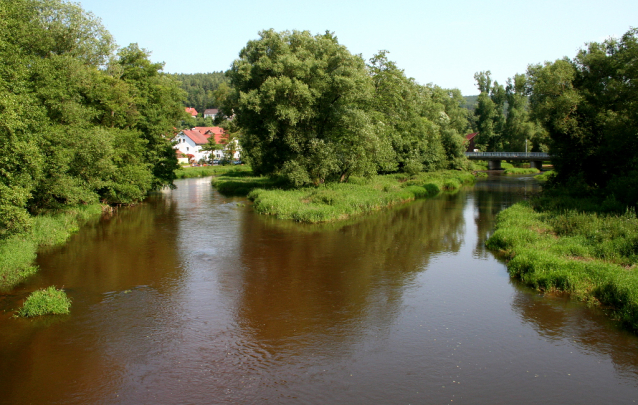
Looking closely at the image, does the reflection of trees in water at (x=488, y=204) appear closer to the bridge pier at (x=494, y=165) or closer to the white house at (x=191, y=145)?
the bridge pier at (x=494, y=165)

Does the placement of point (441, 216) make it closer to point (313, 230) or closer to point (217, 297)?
point (313, 230)

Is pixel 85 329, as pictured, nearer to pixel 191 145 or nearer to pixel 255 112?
pixel 255 112

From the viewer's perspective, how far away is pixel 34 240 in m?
19.4

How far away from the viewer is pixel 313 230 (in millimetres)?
25312

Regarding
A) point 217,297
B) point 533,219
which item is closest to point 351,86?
point 533,219

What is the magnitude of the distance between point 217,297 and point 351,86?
22655mm

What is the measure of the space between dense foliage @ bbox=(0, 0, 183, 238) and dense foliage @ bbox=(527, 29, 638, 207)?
91.7ft

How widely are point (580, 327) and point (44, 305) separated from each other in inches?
595

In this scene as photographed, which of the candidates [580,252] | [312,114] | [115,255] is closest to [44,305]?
[115,255]

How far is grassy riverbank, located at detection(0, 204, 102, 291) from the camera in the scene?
51.2ft

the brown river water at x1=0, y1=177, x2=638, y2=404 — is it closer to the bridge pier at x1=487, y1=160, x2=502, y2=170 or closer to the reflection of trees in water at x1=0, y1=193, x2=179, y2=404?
the reflection of trees in water at x1=0, y1=193, x2=179, y2=404

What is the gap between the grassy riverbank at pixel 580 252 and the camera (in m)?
13.4

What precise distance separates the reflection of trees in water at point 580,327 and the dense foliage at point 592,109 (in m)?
14.5

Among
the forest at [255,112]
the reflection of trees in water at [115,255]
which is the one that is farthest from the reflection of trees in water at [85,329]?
the forest at [255,112]
